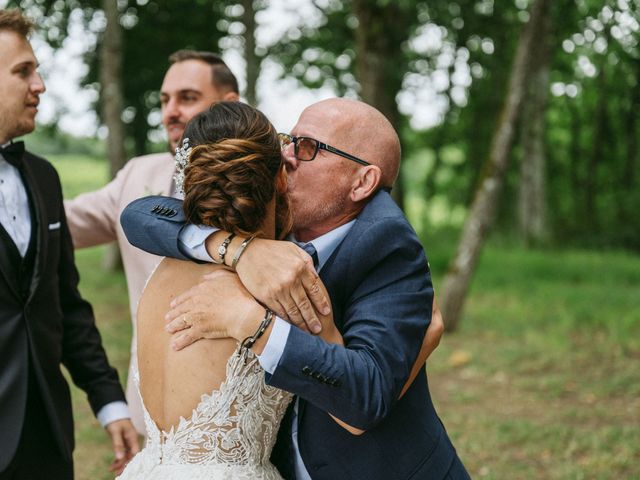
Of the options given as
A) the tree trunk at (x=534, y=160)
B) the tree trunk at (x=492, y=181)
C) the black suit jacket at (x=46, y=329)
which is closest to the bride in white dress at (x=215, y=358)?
the black suit jacket at (x=46, y=329)

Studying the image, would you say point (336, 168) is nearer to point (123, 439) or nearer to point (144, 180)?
point (123, 439)

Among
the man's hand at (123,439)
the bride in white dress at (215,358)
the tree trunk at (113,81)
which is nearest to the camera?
the bride in white dress at (215,358)

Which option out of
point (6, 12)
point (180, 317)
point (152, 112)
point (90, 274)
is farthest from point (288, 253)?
point (152, 112)

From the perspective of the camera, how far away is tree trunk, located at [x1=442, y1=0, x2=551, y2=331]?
338 inches

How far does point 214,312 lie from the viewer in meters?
2.00

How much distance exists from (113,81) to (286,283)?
10388 mm

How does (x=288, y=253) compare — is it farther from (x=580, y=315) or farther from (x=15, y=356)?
(x=580, y=315)

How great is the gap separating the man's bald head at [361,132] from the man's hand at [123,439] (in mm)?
1585

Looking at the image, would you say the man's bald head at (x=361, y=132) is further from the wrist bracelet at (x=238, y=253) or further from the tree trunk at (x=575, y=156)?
the tree trunk at (x=575, y=156)

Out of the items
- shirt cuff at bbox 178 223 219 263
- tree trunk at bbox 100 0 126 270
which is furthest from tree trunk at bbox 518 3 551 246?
shirt cuff at bbox 178 223 219 263

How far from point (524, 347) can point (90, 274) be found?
29.8ft

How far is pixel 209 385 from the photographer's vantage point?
6.91ft

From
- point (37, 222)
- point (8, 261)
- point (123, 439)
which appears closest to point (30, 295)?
point (8, 261)

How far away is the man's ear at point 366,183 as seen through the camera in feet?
7.88
